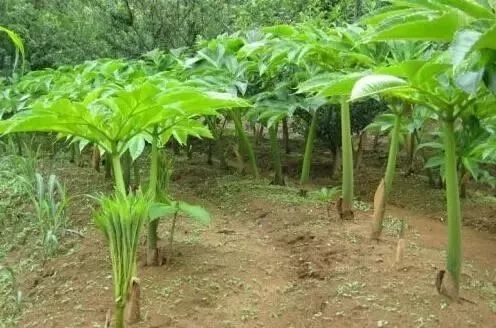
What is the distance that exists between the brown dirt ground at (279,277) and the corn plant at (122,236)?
39cm

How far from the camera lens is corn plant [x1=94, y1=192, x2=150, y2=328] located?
7.86ft

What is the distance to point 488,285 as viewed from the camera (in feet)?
10.2

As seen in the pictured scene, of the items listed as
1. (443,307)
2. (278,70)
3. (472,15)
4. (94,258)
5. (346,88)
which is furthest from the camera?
(278,70)

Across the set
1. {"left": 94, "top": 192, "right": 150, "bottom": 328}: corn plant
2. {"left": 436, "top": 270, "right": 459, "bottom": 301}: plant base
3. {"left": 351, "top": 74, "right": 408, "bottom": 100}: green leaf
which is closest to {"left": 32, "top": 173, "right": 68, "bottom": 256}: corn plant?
{"left": 94, "top": 192, "right": 150, "bottom": 328}: corn plant

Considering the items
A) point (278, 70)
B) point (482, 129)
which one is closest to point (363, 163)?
point (278, 70)

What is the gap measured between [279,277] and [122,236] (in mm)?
1181

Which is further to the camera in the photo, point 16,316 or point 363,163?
point 363,163

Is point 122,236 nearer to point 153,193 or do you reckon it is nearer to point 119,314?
point 119,314

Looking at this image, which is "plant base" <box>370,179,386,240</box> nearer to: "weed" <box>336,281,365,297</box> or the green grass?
"weed" <box>336,281,365,297</box>

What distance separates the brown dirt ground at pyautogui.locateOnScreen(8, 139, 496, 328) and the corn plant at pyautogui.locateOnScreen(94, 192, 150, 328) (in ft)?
1.27

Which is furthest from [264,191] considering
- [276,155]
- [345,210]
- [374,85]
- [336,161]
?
[374,85]

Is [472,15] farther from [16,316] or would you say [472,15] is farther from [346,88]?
[16,316]

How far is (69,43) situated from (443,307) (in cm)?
683

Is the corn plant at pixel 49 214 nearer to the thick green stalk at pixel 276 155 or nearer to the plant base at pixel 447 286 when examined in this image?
the thick green stalk at pixel 276 155
